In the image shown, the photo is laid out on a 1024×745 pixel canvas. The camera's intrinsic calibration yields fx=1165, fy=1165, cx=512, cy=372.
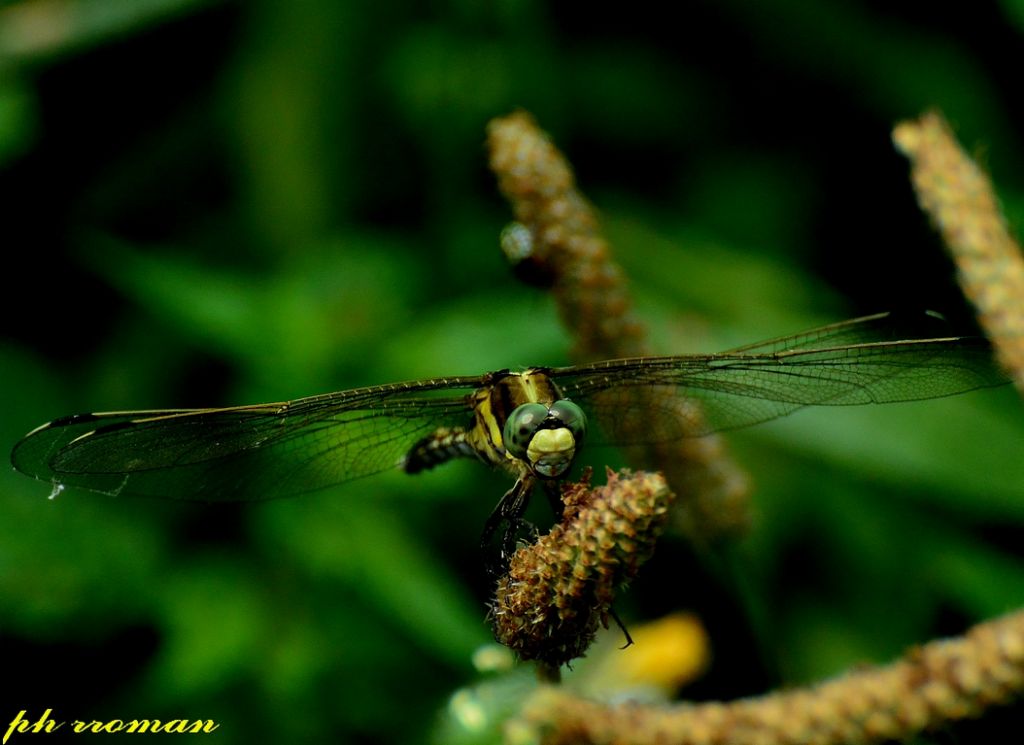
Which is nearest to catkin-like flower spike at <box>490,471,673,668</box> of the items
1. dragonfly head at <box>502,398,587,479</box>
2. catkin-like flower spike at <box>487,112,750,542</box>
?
dragonfly head at <box>502,398,587,479</box>

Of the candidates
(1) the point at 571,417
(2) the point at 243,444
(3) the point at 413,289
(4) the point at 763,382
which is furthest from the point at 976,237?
(3) the point at 413,289

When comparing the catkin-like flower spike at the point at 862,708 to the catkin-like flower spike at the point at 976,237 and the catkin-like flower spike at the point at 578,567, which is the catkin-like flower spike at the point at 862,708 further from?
the catkin-like flower spike at the point at 976,237

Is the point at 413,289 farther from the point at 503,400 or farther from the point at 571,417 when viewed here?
the point at 571,417

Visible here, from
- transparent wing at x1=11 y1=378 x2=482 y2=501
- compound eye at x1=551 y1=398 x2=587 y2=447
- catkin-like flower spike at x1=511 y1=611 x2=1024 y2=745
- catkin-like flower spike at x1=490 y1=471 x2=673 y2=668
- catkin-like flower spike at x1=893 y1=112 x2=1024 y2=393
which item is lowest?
catkin-like flower spike at x1=511 y1=611 x2=1024 y2=745

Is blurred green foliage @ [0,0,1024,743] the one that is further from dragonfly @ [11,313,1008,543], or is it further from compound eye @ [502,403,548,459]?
compound eye @ [502,403,548,459]

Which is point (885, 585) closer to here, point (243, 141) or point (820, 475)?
point (820, 475)

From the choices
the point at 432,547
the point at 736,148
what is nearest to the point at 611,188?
the point at 736,148

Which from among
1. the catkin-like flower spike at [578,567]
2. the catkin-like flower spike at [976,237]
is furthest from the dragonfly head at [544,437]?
the catkin-like flower spike at [976,237]
